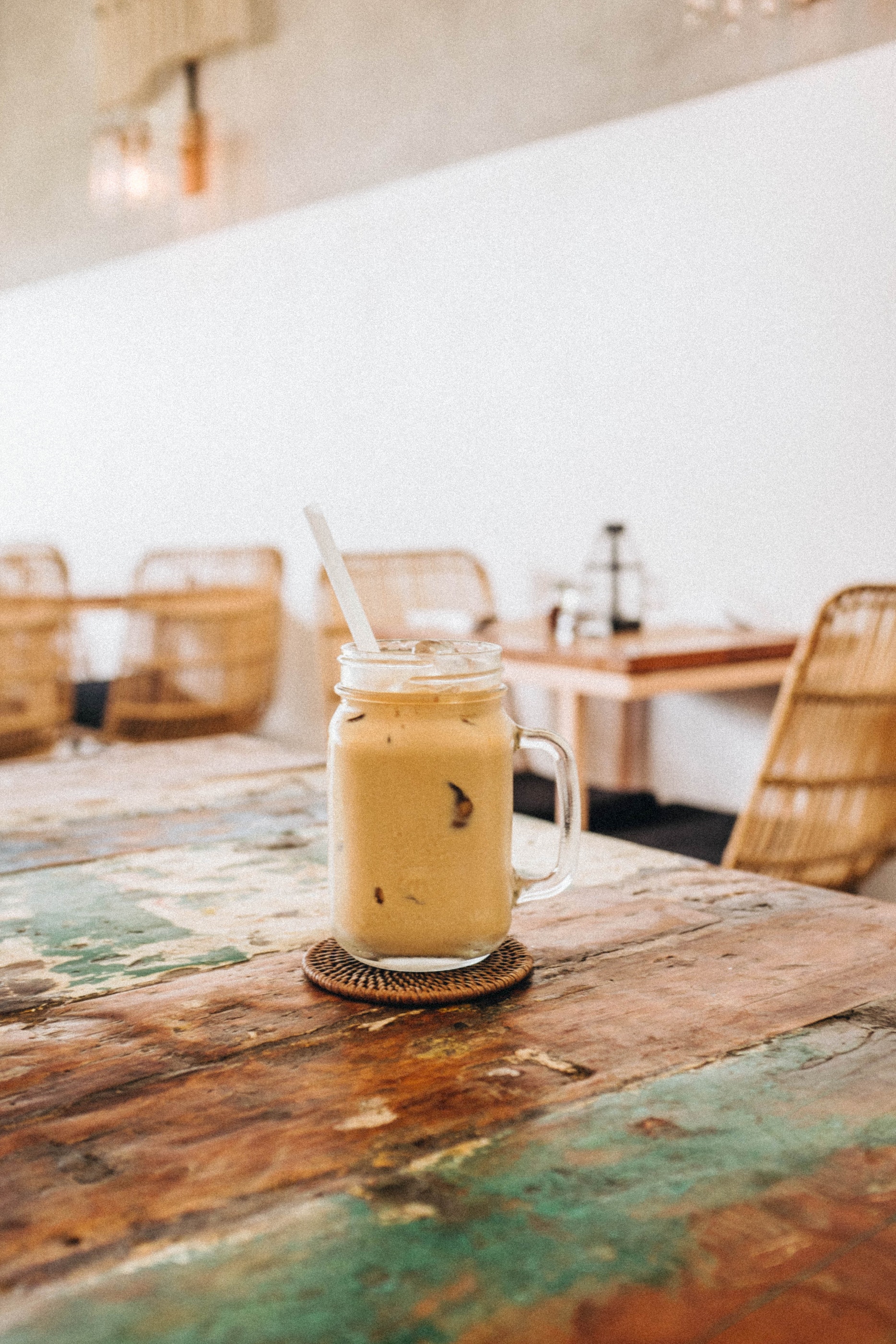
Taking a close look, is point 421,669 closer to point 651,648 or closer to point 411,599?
point 651,648

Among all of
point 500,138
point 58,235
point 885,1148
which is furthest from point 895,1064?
point 58,235

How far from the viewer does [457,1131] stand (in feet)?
1.73

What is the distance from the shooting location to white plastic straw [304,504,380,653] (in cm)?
72

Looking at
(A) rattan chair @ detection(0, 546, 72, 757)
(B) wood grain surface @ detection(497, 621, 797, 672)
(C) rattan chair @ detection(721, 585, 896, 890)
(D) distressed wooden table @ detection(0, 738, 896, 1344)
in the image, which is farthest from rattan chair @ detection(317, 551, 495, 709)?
(D) distressed wooden table @ detection(0, 738, 896, 1344)

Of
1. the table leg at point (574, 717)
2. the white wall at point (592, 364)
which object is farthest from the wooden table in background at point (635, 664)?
the white wall at point (592, 364)

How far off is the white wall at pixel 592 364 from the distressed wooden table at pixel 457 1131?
2.30 meters

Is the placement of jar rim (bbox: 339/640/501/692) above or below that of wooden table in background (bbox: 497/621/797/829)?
above

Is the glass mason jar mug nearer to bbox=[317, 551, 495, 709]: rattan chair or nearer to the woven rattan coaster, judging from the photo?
the woven rattan coaster

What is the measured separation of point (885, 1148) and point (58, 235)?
5.84 metres

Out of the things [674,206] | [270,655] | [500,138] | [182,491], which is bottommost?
[270,655]

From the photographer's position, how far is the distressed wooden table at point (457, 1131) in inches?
16.3

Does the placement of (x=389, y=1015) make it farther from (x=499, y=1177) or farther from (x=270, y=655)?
(x=270, y=655)

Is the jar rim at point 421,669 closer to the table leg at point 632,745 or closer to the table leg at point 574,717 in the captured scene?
the table leg at point 574,717

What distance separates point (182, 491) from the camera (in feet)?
16.7
